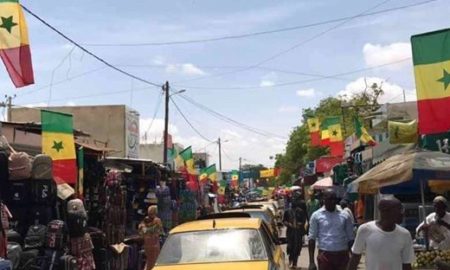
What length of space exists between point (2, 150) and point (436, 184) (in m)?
8.44

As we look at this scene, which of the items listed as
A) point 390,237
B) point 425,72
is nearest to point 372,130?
point 425,72

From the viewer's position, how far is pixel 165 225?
21078mm

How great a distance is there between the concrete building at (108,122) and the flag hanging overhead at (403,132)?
16.9m

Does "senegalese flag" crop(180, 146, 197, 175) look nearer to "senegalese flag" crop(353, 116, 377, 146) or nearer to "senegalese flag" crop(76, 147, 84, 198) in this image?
"senegalese flag" crop(353, 116, 377, 146)

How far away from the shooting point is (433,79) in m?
10.1

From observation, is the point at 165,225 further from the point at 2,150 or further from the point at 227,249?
the point at 227,249

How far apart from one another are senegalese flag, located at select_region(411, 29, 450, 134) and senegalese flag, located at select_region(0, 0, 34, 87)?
5.94 m

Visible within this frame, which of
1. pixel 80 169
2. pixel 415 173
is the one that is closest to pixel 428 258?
pixel 415 173

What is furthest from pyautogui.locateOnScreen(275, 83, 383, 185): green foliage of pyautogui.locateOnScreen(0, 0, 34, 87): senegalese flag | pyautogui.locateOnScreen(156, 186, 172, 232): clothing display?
pyautogui.locateOnScreen(0, 0, 34, 87): senegalese flag

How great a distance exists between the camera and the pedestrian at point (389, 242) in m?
5.97

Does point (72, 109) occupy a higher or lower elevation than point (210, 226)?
higher

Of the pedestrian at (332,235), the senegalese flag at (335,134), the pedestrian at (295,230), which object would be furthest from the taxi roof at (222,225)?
the senegalese flag at (335,134)

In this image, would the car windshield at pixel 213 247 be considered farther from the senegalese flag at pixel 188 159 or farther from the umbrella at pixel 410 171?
the senegalese flag at pixel 188 159

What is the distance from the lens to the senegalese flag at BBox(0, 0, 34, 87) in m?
9.65
